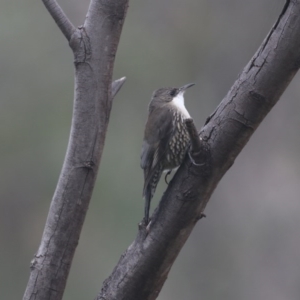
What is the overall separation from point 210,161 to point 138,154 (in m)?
4.14

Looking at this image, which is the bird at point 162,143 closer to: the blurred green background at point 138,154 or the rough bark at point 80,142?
the rough bark at point 80,142

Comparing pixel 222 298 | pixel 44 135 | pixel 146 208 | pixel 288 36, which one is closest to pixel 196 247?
pixel 222 298

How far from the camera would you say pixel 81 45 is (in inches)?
73.7

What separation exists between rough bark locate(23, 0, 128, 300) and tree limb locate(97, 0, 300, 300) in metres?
0.16

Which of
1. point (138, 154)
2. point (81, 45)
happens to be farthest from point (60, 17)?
point (138, 154)

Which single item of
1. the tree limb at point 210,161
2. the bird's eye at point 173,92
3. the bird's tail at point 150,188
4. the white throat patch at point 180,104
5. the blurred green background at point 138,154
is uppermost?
the blurred green background at point 138,154

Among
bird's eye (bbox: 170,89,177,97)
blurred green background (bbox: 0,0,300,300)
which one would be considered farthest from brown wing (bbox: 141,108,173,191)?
blurred green background (bbox: 0,0,300,300)

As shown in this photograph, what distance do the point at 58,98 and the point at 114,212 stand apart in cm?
111

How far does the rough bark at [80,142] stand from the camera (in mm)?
1813

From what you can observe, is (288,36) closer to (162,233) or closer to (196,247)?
(162,233)

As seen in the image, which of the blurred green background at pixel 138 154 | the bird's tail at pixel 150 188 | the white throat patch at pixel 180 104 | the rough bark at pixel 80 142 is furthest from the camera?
the blurred green background at pixel 138 154

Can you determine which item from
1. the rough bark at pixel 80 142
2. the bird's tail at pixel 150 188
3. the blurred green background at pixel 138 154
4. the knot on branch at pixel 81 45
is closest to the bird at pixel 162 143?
the bird's tail at pixel 150 188

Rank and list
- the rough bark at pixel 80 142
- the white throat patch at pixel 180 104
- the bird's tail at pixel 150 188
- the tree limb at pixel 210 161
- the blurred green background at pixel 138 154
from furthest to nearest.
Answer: the blurred green background at pixel 138 154 → the white throat patch at pixel 180 104 → the bird's tail at pixel 150 188 → the rough bark at pixel 80 142 → the tree limb at pixel 210 161

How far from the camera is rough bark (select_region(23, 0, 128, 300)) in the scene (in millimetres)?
1813
